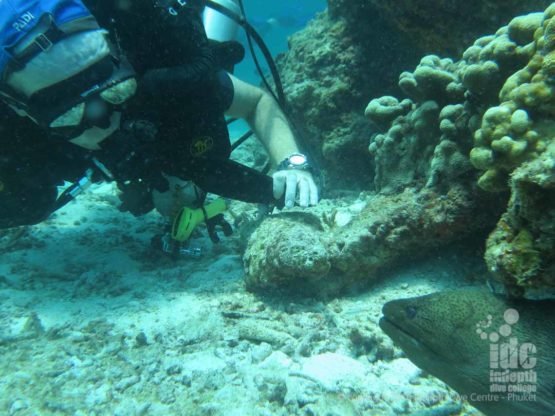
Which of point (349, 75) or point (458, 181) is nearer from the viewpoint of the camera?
point (458, 181)

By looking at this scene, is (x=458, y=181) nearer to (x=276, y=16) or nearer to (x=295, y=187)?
(x=295, y=187)

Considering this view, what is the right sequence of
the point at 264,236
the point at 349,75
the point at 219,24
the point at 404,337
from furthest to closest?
the point at 349,75
the point at 219,24
the point at 264,236
the point at 404,337

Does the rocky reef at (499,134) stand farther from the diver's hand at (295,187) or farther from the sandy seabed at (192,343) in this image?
the sandy seabed at (192,343)

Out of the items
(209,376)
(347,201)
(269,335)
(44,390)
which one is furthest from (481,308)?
(347,201)

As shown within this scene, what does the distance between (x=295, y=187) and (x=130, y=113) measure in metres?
1.39

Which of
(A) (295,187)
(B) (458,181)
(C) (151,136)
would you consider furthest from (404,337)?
(C) (151,136)

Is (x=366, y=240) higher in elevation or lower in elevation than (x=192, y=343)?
higher

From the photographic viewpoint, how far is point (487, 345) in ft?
5.58

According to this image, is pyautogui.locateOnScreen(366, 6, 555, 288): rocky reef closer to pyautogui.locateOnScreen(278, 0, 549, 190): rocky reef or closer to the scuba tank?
pyautogui.locateOnScreen(278, 0, 549, 190): rocky reef

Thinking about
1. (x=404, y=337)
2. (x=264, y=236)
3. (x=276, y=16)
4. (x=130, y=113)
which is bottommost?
(x=404, y=337)

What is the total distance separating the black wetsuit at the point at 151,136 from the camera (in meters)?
2.81

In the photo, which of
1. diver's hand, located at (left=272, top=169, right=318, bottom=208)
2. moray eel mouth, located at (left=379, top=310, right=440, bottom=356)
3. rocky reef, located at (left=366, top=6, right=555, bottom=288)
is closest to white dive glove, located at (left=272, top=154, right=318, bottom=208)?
diver's hand, located at (left=272, top=169, right=318, bottom=208)

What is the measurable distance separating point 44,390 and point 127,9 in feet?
8.40

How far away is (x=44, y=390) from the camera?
6.84 ft
